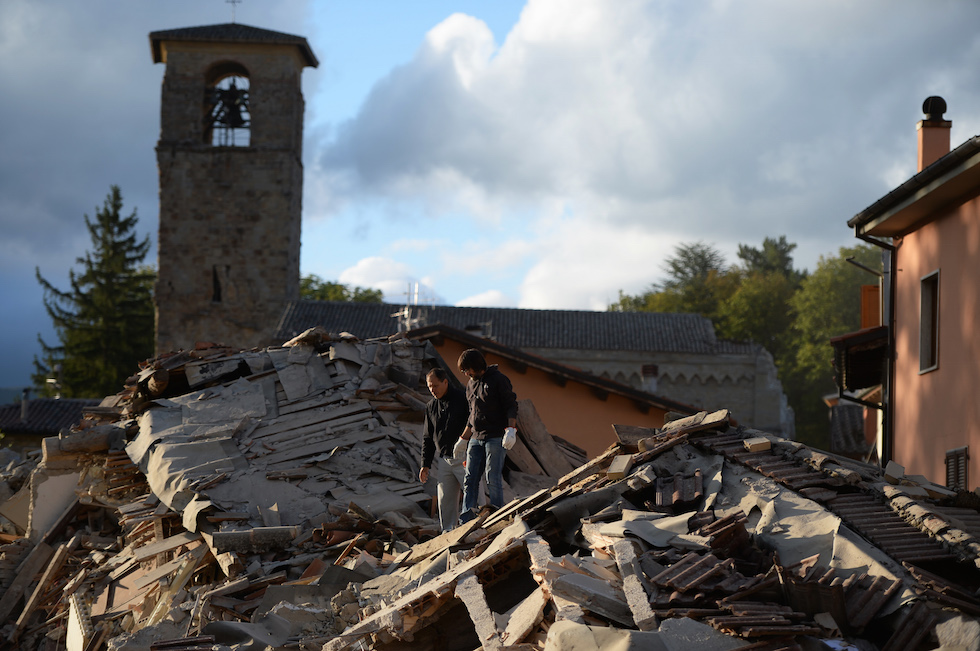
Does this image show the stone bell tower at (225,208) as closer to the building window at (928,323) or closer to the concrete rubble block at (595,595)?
the building window at (928,323)

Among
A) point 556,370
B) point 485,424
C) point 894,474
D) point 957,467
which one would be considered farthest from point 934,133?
point 485,424

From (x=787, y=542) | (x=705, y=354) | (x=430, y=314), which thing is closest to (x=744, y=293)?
(x=705, y=354)

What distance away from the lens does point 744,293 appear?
66.3m

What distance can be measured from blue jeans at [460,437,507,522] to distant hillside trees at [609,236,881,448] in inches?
1891

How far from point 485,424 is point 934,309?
356 inches

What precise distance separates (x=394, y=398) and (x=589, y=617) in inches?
307

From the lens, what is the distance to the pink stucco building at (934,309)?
43.6 feet

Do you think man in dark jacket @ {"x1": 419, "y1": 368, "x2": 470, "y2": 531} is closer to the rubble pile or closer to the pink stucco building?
the rubble pile

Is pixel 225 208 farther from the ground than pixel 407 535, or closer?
farther from the ground

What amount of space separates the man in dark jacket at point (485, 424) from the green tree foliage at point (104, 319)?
47400 mm

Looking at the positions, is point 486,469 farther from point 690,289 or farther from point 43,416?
A: point 690,289

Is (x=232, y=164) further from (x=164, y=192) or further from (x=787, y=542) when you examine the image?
(x=787, y=542)

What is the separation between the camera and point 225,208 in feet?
146

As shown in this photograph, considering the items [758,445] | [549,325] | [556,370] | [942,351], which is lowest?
[758,445]
